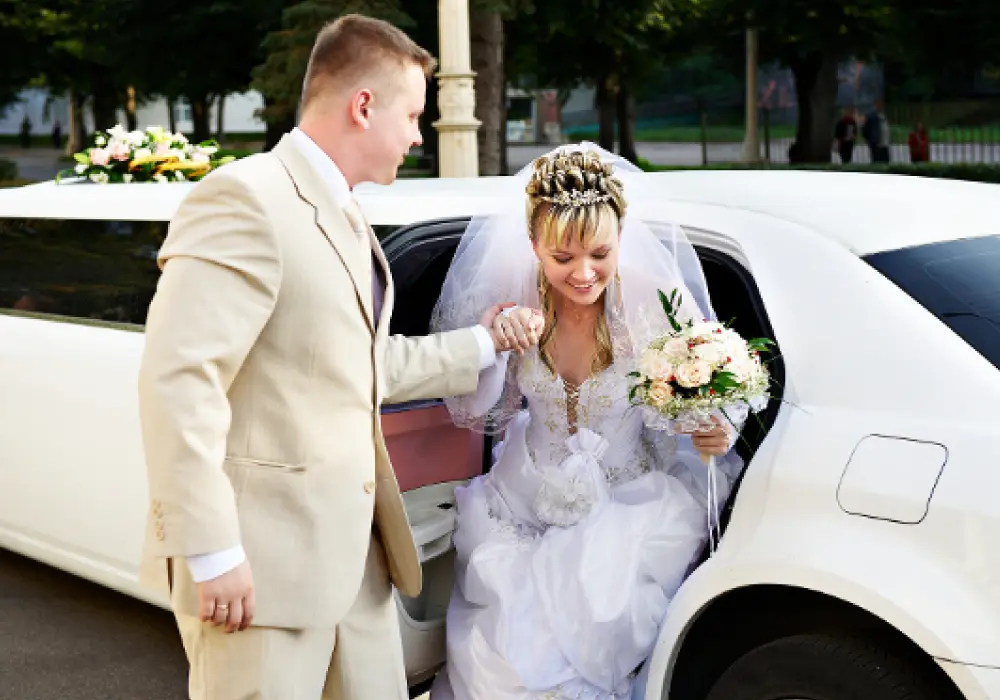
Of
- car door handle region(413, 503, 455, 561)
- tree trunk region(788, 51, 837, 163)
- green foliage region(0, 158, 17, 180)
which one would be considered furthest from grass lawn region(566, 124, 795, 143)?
car door handle region(413, 503, 455, 561)

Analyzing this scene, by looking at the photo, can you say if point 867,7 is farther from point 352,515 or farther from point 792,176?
point 352,515

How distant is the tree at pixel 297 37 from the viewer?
1470 centimetres

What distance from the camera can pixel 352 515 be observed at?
8.04 ft

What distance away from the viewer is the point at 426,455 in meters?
3.42

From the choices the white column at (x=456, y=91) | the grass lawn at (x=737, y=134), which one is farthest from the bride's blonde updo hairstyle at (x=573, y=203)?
the grass lawn at (x=737, y=134)

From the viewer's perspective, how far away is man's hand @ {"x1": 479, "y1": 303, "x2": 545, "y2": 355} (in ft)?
9.95

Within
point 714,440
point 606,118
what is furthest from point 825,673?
point 606,118

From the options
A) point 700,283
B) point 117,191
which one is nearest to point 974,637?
point 700,283

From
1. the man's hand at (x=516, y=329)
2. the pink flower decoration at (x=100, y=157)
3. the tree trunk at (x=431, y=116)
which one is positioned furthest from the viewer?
the tree trunk at (x=431, y=116)

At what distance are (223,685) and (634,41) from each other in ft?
66.2

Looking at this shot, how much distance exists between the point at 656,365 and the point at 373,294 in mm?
653

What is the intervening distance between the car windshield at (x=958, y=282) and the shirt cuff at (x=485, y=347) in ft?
2.95

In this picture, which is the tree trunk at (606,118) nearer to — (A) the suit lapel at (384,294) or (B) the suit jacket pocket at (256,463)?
(A) the suit lapel at (384,294)

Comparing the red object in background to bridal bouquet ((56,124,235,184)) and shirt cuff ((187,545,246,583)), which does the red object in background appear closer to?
shirt cuff ((187,545,246,583))
